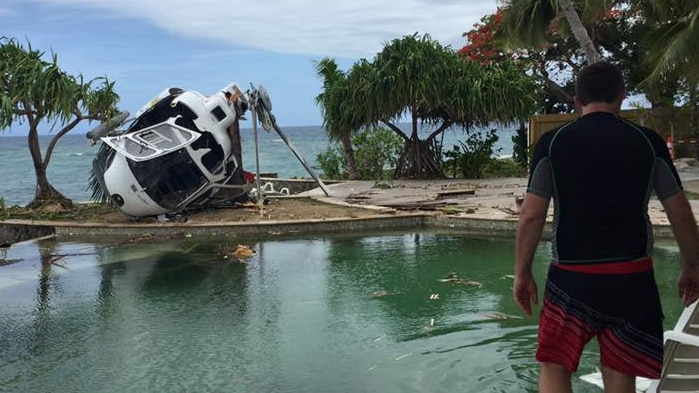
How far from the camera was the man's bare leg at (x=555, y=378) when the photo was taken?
282 cm

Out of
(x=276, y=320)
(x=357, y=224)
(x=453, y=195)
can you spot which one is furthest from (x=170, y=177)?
(x=276, y=320)

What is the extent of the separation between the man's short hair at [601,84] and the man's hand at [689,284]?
2.85 ft

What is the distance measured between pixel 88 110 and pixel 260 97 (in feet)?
14.5

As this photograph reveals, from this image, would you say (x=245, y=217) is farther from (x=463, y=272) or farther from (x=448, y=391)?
(x=448, y=391)

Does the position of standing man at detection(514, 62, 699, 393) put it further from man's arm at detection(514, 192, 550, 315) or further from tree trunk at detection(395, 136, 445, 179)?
tree trunk at detection(395, 136, 445, 179)

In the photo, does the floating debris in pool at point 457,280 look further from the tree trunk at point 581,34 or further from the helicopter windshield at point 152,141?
the helicopter windshield at point 152,141

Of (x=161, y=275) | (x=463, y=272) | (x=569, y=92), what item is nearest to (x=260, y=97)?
(x=161, y=275)

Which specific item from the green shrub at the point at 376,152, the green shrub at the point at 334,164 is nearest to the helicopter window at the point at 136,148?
the green shrub at the point at 376,152

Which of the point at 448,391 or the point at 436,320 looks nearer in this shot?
the point at 448,391

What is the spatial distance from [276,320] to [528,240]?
434cm

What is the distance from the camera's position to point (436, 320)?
6.50m

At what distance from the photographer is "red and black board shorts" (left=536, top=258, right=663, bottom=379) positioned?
2703mm

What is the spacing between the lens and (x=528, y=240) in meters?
2.89

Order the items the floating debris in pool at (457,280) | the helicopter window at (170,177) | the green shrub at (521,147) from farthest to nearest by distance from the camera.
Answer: the green shrub at (521,147) < the helicopter window at (170,177) < the floating debris in pool at (457,280)
